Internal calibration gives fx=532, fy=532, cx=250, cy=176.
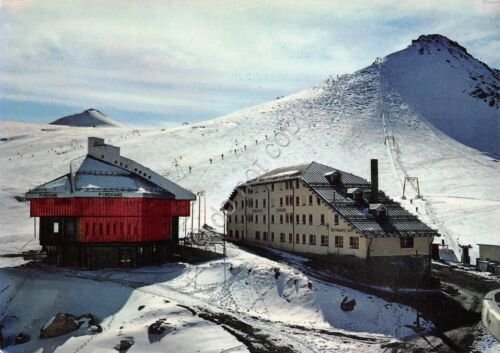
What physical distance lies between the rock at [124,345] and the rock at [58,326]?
4.57 m

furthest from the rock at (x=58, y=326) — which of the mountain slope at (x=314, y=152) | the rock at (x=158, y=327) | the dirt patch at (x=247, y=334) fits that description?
the mountain slope at (x=314, y=152)

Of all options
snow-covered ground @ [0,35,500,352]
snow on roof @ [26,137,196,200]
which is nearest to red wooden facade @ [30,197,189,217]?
snow on roof @ [26,137,196,200]

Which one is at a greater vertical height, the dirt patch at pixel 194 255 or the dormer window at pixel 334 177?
the dormer window at pixel 334 177

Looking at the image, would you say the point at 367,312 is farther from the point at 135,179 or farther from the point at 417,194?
the point at 417,194

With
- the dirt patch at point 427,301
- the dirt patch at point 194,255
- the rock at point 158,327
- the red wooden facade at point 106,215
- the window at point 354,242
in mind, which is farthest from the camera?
the dirt patch at point 194,255

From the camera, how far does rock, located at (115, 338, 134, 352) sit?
105 ft

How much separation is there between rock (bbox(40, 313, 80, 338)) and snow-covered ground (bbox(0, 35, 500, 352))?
0.80 metres

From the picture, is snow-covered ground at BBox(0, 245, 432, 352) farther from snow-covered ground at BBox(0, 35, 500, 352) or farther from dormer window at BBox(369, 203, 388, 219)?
dormer window at BBox(369, 203, 388, 219)

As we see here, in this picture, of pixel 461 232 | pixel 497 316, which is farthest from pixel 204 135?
pixel 497 316

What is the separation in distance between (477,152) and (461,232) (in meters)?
61.8

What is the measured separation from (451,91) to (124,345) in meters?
160

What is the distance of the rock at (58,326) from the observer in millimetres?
34688

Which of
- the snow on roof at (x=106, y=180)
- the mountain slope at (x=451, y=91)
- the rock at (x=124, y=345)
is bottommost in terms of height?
the rock at (x=124, y=345)

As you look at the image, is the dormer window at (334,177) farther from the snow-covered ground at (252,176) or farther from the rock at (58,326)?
the rock at (58,326)
